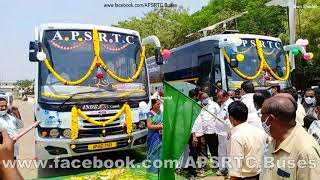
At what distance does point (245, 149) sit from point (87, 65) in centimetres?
468

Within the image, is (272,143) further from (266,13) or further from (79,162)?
(266,13)

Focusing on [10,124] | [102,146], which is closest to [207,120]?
[102,146]

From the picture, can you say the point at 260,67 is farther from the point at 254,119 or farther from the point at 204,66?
the point at 254,119

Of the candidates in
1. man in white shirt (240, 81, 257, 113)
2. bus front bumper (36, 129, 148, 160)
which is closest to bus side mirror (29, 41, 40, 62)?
bus front bumper (36, 129, 148, 160)

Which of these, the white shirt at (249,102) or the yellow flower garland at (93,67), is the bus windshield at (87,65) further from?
the white shirt at (249,102)

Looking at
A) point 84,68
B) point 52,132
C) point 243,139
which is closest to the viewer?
point 243,139

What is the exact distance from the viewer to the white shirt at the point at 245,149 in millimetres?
4207

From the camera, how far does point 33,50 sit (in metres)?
7.77

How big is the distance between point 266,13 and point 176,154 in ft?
71.2

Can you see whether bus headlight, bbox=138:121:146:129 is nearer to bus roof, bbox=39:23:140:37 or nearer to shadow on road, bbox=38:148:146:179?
shadow on road, bbox=38:148:146:179

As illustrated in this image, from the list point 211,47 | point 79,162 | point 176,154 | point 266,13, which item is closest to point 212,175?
point 79,162

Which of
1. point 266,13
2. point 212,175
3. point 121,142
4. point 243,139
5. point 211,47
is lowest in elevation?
point 212,175

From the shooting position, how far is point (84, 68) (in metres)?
8.12

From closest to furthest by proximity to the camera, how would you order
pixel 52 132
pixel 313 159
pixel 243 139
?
pixel 313 159
pixel 243 139
pixel 52 132
